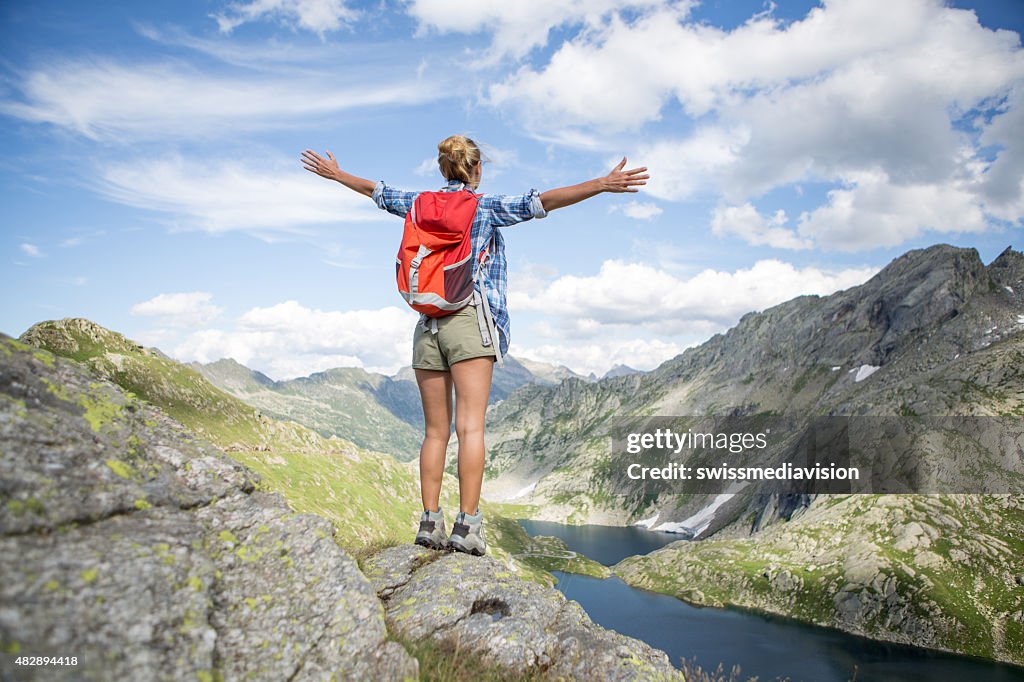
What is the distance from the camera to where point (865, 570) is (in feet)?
363

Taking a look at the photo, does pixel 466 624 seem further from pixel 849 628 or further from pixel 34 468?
pixel 849 628

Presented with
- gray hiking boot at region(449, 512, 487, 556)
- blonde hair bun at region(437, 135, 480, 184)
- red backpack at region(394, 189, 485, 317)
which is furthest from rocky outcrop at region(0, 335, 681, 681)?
blonde hair bun at region(437, 135, 480, 184)

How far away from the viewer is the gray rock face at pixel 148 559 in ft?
11.8

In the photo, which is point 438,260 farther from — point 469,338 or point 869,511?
point 869,511

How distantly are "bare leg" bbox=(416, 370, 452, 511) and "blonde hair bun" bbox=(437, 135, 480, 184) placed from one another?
10.1ft

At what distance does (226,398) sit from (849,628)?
407 ft

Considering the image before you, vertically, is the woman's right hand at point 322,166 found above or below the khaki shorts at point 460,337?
above

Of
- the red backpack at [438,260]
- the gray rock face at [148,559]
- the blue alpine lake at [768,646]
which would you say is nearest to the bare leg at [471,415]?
the red backpack at [438,260]

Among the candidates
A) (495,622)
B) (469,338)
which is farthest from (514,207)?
(495,622)

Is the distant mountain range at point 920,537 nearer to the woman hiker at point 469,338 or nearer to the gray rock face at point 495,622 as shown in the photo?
the gray rock face at point 495,622

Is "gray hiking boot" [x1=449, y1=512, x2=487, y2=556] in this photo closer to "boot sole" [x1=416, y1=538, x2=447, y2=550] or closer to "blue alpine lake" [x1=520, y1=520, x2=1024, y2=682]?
"boot sole" [x1=416, y1=538, x2=447, y2=550]

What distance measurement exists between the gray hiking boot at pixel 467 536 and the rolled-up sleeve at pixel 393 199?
4911 millimetres

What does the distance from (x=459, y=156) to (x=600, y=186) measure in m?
2.26

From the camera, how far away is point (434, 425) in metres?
8.70
